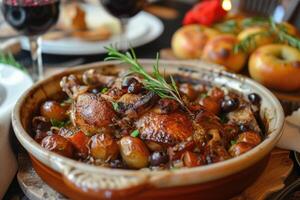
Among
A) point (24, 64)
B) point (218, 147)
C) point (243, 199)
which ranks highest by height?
point (218, 147)

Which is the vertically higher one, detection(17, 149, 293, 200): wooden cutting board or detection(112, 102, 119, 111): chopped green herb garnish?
detection(112, 102, 119, 111): chopped green herb garnish

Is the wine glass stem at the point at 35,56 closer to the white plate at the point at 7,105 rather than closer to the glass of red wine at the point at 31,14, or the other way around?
the glass of red wine at the point at 31,14

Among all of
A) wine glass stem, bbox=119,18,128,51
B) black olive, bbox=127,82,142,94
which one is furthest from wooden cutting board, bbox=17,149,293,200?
wine glass stem, bbox=119,18,128,51

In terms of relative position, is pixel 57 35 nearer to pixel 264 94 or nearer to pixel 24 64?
pixel 24 64


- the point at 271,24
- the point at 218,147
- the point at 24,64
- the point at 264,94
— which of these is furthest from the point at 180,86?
the point at 24,64

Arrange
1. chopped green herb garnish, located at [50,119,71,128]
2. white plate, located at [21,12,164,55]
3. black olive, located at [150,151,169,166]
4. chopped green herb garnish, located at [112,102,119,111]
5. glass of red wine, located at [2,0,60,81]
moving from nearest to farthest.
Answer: black olive, located at [150,151,169,166]
chopped green herb garnish, located at [112,102,119,111]
chopped green herb garnish, located at [50,119,71,128]
glass of red wine, located at [2,0,60,81]
white plate, located at [21,12,164,55]

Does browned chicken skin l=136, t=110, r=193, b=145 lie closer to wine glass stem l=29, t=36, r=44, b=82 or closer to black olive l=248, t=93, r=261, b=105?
black olive l=248, t=93, r=261, b=105

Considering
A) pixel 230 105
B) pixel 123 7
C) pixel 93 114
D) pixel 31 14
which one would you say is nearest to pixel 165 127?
pixel 93 114

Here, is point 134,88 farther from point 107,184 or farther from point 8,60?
point 8,60
